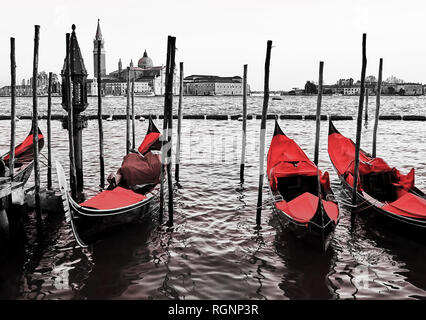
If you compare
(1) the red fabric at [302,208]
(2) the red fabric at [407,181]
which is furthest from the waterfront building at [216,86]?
(1) the red fabric at [302,208]

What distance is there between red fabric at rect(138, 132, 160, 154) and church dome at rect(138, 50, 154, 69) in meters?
131

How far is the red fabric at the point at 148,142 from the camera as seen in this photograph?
10.1 m

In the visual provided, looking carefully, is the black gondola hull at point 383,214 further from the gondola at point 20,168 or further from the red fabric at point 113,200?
the gondola at point 20,168

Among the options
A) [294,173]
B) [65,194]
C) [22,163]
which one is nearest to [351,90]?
[294,173]

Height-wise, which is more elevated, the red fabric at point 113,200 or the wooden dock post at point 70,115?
the wooden dock post at point 70,115

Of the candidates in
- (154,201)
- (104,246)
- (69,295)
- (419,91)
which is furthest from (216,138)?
(419,91)

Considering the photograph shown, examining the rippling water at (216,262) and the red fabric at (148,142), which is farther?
the red fabric at (148,142)

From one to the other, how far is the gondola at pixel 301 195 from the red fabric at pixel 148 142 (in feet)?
10.8

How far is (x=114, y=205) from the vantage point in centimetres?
572

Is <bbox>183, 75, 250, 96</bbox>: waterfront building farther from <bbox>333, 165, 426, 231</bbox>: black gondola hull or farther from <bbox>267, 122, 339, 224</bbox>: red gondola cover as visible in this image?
<bbox>333, 165, 426, 231</bbox>: black gondola hull

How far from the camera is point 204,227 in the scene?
257 inches

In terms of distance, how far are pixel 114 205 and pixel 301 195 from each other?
2.88 m

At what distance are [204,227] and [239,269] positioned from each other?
155 cm

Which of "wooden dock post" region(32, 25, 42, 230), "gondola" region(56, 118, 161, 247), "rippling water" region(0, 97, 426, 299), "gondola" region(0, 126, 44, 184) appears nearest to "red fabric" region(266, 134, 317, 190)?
"rippling water" region(0, 97, 426, 299)
